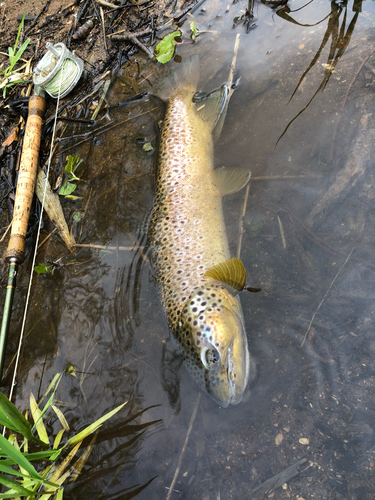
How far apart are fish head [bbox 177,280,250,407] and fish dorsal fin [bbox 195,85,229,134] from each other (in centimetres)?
188

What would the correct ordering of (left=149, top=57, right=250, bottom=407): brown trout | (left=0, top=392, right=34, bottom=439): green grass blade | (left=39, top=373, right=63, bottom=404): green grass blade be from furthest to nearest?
(left=39, top=373, right=63, bottom=404): green grass blade
(left=149, top=57, right=250, bottom=407): brown trout
(left=0, top=392, right=34, bottom=439): green grass blade

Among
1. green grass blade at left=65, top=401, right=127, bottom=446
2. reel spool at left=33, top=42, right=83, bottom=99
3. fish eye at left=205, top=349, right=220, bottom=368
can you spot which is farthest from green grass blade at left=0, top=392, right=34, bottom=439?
reel spool at left=33, top=42, right=83, bottom=99

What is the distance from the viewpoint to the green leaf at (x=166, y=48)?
165 inches

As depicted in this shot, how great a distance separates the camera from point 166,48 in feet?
13.8

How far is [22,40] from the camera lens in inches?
191

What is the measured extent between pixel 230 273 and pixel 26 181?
7.89ft

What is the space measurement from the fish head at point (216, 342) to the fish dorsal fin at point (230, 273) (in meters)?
0.06

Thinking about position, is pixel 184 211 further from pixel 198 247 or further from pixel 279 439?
pixel 279 439

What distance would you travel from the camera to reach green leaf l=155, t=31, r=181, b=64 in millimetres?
4203

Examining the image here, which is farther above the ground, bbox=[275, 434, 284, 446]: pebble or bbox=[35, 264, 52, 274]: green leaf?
bbox=[35, 264, 52, 274]: green leaf

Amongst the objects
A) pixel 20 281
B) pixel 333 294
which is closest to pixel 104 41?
pixel 20 281

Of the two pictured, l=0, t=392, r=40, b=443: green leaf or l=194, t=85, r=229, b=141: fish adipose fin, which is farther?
l=194, t=85, r=229, b=141: fish adipose fin

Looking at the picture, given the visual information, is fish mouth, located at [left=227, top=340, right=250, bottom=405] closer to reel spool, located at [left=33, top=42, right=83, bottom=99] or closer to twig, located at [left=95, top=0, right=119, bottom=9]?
reel spool, located at [left=33, top=42, right=83, bottom=99]

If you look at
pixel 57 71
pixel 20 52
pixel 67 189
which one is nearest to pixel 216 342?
pixel 67 189
